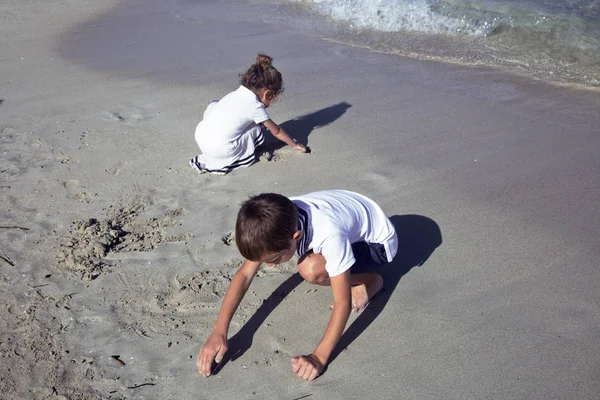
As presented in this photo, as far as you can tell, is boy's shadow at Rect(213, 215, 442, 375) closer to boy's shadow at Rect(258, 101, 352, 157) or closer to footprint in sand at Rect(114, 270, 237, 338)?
footprint in sand at Rect(114, 270, 237, 338)

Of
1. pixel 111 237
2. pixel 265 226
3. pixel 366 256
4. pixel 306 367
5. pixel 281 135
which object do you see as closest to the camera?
pixel 265 226

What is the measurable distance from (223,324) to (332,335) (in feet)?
1.60

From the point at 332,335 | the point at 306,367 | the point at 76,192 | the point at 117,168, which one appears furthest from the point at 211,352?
the point at 117,168

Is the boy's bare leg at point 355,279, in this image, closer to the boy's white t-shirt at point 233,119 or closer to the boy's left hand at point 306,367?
the boy's left hand at point 306,367

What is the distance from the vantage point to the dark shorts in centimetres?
A: 299

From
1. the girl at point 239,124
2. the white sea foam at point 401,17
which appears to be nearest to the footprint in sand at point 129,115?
the girl at point 239,124

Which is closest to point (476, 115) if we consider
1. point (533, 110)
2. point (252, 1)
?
point (533, 110)

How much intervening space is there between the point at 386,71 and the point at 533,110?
151cm

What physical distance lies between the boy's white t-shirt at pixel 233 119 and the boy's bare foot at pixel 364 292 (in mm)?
1727

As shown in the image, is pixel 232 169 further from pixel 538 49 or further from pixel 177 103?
pixel 538 49

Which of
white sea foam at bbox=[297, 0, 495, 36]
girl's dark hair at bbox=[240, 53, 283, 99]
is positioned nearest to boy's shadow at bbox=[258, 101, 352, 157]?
girl's dark hair at bbox=[240, 53, 283, 99]

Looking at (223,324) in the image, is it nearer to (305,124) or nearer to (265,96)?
(265,96)

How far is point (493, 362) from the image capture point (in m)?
2.72

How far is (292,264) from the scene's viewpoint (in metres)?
3.41
